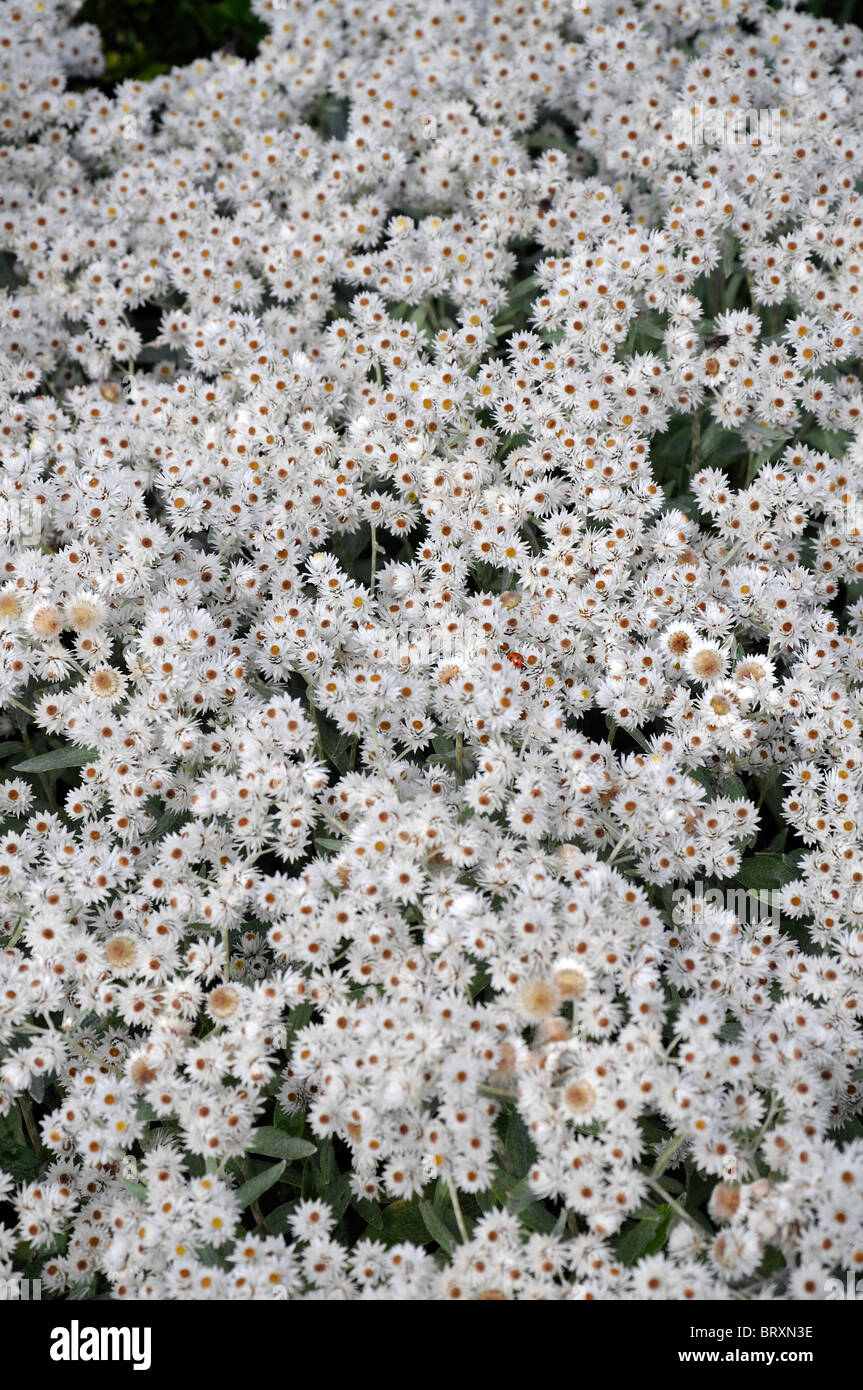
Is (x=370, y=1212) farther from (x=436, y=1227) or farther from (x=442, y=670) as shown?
(x=442, y=670)

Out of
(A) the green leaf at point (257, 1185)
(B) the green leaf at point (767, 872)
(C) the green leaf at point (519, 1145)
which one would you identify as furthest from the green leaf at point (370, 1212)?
(B) the green leaf at point (767, 872)

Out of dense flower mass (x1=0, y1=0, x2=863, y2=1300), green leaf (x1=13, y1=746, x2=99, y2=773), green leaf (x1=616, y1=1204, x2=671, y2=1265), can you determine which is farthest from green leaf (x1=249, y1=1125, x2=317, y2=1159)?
green leaf (x1=13, y1=746, x2=99, y2=773)

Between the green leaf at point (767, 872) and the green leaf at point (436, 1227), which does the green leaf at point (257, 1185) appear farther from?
the green leaf at point (767, 872)

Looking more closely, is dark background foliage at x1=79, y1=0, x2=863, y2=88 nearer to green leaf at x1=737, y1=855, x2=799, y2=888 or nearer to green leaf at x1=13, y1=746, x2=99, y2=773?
green leaf at x1=13, y1=746, x2=99, y2=773

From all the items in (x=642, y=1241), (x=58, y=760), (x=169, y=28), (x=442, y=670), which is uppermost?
(x=169, y=28)

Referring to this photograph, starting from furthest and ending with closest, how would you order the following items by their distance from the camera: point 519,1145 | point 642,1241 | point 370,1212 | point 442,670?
point 442,670, point 370,1212, point 519,1145, point 642,1241

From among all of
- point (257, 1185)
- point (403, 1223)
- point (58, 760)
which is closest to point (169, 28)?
point (58, 760)

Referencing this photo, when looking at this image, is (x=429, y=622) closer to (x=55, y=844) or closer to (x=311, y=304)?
(x=55, y=844)
